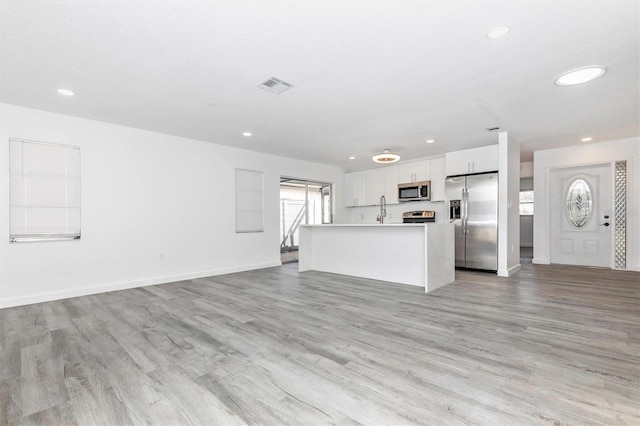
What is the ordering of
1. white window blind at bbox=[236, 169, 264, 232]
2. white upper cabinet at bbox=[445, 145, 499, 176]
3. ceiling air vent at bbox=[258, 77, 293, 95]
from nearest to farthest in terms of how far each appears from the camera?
ceiling air vent at bbox=[258, 77, 293, 95]
white upper cabinet at bbox=[445, 145, 499, 176]
white window blind at bbox=[236, 169, 264, 232]

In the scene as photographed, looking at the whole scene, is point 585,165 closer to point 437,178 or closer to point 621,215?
point 621,215

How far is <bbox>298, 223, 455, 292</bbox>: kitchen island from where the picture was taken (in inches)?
171

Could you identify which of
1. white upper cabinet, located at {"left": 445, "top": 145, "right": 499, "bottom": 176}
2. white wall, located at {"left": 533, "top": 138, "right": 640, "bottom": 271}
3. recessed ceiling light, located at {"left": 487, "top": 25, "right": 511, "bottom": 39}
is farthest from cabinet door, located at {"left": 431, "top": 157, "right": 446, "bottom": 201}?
recessed ceiling light, located at {"left": 487, "top": 25, "right": 511, "bottom": 39}

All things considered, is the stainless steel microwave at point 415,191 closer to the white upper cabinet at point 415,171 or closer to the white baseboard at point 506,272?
the white upper cabinet at point 415,171

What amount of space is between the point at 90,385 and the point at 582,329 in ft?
12.9

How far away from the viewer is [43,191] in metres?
3.92

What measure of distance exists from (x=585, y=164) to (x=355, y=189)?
5.03 m

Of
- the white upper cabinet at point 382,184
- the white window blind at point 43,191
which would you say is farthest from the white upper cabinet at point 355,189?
the white window blind at point 43,191

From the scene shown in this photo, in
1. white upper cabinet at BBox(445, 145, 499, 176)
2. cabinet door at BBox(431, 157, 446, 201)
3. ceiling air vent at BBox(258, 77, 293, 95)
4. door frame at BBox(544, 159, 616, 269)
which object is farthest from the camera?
cabinet door at BBox(431, 157, 446, 201)

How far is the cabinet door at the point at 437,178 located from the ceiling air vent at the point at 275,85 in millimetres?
4642

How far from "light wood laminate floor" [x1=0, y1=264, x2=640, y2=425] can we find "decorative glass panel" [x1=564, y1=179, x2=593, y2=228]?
119 inches

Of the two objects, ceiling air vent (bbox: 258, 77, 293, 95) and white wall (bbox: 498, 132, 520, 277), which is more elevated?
ceiling air vent (bbox: 258, 77, 293, 95)

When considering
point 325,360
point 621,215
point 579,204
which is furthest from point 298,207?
point 621,215

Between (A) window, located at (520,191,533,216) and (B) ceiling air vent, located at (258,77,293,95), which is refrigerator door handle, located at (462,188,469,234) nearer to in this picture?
(B) ceiling air vent, located at (258,77,293,95)
